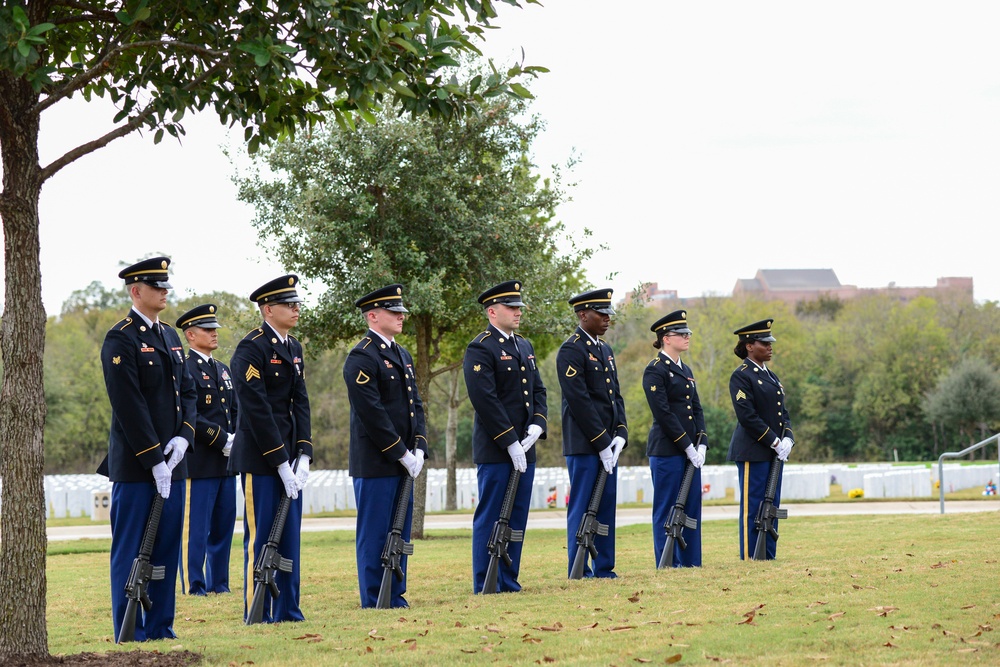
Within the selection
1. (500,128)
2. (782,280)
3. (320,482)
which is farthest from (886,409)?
(782,280)

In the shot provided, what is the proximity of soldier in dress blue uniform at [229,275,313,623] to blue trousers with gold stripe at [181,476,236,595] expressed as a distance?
232 centimetres

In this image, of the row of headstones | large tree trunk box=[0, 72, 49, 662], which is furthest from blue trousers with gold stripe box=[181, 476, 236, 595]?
the row of headstones

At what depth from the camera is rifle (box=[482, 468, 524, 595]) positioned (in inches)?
354

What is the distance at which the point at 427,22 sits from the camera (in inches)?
244

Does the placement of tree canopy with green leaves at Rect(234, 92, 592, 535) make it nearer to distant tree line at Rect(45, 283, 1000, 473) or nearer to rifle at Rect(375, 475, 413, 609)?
rifle at Rect(375, 475, 413, 609)

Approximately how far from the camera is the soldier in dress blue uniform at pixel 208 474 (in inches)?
403

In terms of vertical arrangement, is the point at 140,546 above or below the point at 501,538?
above

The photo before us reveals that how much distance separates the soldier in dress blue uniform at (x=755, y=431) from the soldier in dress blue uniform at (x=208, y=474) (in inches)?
197

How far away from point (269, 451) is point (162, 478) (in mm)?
942

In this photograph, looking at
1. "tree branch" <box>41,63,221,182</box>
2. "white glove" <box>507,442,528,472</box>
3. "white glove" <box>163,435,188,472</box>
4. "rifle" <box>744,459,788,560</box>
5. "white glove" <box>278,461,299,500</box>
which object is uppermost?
"tree branch" <box>41,63,221,182</box>

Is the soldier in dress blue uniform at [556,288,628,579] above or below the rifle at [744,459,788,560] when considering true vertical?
above

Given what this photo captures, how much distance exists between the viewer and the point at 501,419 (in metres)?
9.14

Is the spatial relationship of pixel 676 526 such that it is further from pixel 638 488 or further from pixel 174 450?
pixel 638 488

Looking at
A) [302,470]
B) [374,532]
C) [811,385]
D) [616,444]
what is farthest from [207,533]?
[811,385]
